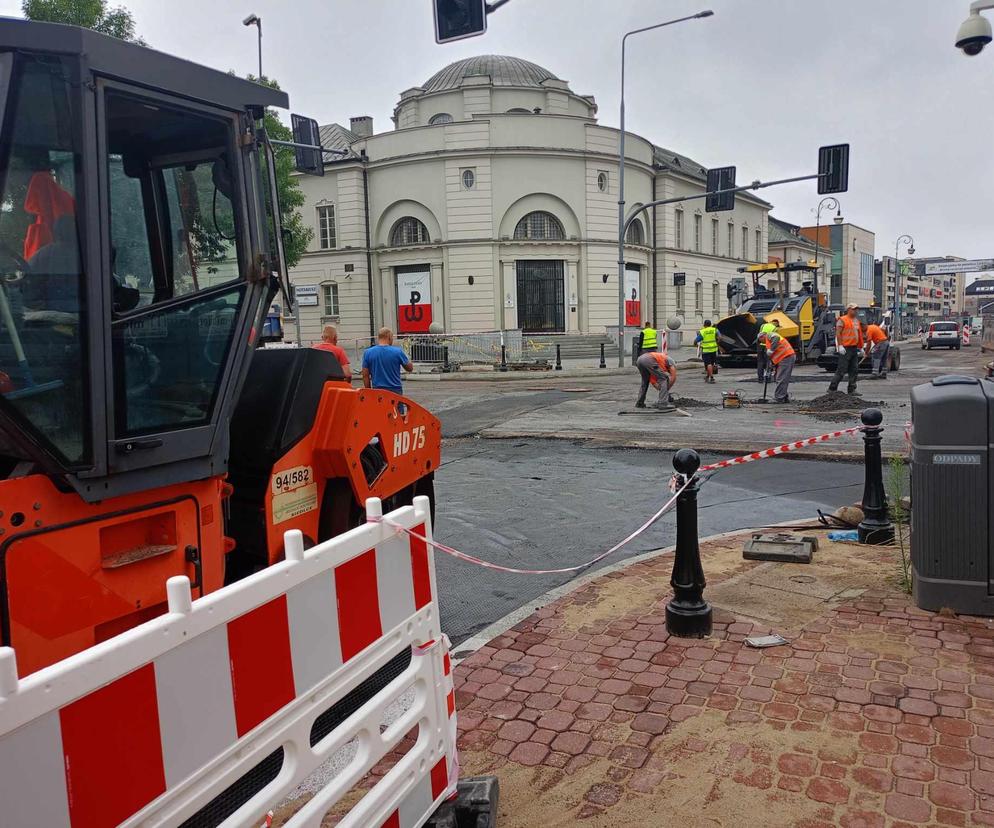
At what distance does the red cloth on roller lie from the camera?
269 cm

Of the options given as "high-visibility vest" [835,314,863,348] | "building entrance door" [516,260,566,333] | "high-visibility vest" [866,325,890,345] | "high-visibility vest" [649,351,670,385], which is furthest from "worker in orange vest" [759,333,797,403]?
"building entrance door" [516,260,566,333]

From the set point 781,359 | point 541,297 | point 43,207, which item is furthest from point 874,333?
point 541,297

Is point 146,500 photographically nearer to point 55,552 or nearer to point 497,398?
point 55,552

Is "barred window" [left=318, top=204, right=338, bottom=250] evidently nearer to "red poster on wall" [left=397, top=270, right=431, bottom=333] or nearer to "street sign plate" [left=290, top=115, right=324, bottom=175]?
"red poster on wall" [left=397, top=270, right=431, bottom=333]

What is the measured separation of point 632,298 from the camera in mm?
43844

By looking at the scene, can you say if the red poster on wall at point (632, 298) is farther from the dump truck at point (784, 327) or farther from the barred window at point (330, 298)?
the barred window at point (330, 298)

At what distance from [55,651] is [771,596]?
3982 millimetres

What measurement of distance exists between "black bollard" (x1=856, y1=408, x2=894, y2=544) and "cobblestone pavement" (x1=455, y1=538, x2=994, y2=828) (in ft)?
3.53

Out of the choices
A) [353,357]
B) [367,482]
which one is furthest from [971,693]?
[353,357]

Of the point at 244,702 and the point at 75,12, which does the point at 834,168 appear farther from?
the point at 244,702

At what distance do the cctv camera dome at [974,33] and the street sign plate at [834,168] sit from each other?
35.8 ft

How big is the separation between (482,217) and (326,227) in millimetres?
9718

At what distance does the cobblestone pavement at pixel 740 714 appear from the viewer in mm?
2957

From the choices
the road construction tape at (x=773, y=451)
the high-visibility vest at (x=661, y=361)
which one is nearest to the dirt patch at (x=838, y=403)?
the high-visibility vest at (x=661, y=361)
